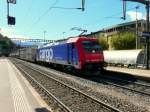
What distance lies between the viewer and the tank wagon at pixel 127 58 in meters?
37.5

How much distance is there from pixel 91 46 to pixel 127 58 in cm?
1422

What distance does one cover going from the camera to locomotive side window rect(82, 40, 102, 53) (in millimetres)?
26219

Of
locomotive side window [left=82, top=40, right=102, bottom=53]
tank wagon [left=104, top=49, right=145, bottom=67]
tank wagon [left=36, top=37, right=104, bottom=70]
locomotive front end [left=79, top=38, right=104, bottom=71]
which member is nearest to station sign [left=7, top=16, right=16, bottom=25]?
tank wagon [left=36, top=37, right=104, bottom=70]

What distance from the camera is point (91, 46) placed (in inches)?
1049

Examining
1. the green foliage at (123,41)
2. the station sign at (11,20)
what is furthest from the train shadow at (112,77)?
the green foliage at (123,41)

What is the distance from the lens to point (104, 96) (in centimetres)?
1595

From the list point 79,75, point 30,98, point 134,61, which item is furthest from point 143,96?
point 134,61

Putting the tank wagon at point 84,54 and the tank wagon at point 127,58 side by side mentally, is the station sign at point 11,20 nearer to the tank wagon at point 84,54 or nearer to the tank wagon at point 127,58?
the tank wagon at point 84,54

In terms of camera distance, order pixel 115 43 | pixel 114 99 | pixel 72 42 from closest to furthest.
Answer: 1. pixel 114 99
2. pixel 72 42
3. pixel 115 43

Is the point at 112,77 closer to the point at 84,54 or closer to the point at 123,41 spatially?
the point at 84,54

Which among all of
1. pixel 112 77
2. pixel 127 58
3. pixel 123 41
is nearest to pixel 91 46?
pixel 112 77

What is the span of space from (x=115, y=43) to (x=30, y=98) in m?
73.2

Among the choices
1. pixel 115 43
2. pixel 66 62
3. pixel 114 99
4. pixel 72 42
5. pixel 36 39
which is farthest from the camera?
pixel 36 39

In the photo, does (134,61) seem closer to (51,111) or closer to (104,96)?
(104,96)
